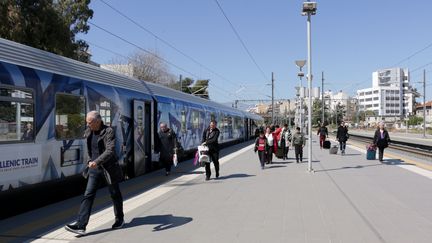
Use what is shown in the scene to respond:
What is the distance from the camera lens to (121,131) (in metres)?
12.7

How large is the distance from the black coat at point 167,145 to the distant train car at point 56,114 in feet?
1.86

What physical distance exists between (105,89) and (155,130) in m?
4.03

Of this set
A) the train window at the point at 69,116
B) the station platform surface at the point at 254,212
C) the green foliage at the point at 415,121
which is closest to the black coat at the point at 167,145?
the station platform surface at the point at 254,212

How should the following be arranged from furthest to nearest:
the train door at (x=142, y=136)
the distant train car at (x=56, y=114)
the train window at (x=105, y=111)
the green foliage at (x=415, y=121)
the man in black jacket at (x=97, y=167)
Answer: the green foliage at (x=415, y=121) → the train door at (x=142, y=136) → the train window at (x=105, y=111) → the distant train car at (x=56, y=114) → the man in black jacket at (x=97, y=167)

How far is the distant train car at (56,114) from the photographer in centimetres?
791

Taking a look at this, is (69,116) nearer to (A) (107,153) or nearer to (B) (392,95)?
(A) (107,153)

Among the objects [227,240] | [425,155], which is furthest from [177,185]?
[425,155]

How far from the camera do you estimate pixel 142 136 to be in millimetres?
14344

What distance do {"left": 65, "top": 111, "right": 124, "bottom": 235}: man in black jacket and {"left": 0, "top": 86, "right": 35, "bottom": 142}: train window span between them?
1623mm

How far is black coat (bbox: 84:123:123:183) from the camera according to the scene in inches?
271

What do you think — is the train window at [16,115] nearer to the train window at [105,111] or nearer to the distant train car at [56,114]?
Answer: the distant train car at [56,114]

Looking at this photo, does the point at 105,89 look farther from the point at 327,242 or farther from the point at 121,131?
the point at 327,242

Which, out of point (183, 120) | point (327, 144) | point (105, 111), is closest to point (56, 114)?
point (105, 111)

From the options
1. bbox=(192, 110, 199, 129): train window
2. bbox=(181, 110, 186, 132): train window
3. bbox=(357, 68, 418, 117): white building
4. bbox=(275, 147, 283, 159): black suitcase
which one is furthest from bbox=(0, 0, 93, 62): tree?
bbox=(357, 68, 418, 117): white building
